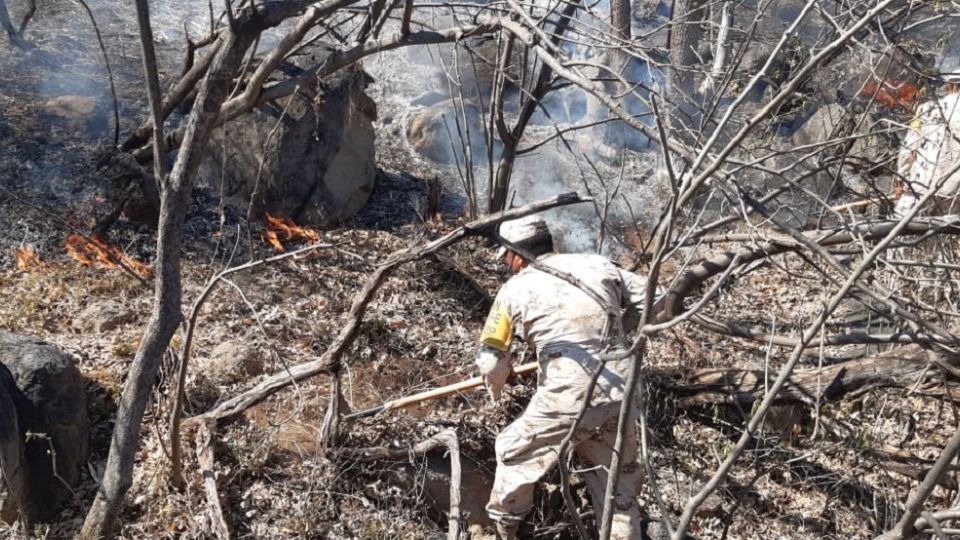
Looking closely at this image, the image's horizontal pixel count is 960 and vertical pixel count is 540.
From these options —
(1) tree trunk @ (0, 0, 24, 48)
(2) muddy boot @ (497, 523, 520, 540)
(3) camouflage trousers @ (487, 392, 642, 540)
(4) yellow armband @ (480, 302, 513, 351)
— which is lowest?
(2) muddy boot @ (497, 523, 520, 540)

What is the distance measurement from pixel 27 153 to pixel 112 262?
2.14 m

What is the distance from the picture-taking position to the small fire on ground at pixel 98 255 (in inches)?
295

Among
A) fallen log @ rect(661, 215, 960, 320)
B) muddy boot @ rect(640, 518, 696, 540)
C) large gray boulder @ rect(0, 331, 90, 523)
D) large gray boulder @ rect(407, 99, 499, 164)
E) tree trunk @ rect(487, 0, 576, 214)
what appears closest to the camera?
fallen log @ rect(661, 215, 960, 320)

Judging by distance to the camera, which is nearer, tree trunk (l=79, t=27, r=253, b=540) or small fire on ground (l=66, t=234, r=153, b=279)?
tree trunk (l=79, t=27, r=253, b=540)

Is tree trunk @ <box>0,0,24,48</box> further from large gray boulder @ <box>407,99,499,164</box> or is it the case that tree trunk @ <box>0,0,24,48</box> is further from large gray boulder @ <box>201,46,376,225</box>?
large gray boulder @ <box>407,99,499,164</box>

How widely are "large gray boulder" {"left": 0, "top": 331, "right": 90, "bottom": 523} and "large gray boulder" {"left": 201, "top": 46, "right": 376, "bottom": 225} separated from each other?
3343 millimetres

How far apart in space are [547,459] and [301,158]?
491 centimetres

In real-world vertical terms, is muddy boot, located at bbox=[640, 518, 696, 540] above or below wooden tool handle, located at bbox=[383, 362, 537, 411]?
below

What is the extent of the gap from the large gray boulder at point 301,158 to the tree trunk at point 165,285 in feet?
13.6

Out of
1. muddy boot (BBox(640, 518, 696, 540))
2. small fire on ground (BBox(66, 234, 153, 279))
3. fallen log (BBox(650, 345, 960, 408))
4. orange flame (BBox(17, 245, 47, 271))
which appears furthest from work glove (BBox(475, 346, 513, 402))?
orange flame (BBox(17, 245, 47, 271))

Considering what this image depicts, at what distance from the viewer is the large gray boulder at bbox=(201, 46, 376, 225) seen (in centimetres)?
884

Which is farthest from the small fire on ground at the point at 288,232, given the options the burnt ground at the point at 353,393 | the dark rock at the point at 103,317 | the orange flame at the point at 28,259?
the orange flame at the point at 28,259

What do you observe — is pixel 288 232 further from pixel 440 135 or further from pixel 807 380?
pixel 807 380

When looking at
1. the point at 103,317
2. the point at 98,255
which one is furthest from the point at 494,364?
the point at 98,255
